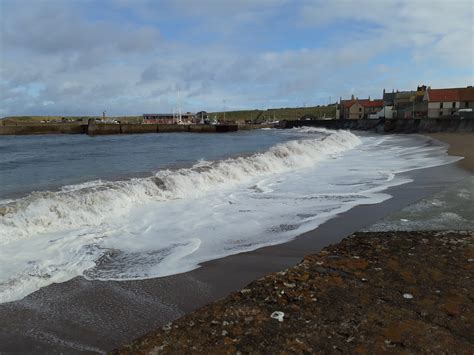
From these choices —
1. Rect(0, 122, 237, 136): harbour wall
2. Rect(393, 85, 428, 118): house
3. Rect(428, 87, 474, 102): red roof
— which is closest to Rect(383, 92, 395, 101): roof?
Rect(393, 85, 428, 118): house

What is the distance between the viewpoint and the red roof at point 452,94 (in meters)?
83.9

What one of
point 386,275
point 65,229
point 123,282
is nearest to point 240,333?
point 386,275

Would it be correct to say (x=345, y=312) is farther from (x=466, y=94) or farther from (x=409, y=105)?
(x=409, y=105)

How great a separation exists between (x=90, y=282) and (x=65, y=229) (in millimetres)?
3024

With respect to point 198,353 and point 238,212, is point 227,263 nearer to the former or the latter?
point 198,353

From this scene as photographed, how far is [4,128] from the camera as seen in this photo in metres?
69.1

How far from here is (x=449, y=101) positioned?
278 ft

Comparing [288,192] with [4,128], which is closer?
[288,192]

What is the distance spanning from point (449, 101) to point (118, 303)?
95.2 metres

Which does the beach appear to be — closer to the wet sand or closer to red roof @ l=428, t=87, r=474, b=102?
the wet sand

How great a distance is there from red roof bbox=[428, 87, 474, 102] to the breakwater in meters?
19.4

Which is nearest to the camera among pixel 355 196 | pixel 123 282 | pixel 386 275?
pixel 386 275

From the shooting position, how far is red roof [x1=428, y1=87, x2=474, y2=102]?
275 ft

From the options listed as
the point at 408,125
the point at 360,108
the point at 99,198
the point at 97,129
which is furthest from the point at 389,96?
the point at 99,198
